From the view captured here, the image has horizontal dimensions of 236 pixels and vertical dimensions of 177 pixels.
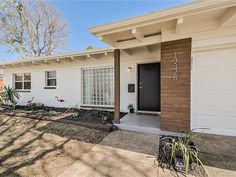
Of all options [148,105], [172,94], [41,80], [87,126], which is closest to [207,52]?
[172,94]

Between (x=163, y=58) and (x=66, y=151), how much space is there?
10.5 ft

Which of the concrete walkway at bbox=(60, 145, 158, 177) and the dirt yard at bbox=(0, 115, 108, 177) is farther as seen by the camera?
the dirt yard at bbox=(0, 115, 108, 177)

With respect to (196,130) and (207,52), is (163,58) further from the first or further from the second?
(196,130)

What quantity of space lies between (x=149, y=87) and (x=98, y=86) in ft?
7.94

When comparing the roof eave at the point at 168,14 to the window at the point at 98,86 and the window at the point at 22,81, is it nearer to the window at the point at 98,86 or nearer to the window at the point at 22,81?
the window at the point at 98,86

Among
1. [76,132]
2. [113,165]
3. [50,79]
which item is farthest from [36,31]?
[113,165]

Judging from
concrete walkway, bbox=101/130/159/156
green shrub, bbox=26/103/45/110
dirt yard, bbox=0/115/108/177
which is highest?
green shrub, bbox=26/103/45/110

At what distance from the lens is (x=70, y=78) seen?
22.2 feet

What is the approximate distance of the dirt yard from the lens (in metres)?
2.21

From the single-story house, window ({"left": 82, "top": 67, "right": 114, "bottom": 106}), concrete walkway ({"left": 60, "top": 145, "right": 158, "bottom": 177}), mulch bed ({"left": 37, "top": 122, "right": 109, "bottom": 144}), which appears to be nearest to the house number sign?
the single-story house

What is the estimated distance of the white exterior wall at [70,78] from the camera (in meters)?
5.47

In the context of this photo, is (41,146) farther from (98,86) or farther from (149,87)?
(149,87)

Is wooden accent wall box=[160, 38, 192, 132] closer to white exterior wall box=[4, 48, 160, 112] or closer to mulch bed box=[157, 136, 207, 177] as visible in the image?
mulch bed box=[157, 136, 207, 177]

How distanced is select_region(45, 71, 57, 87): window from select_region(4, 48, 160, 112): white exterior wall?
194mm
